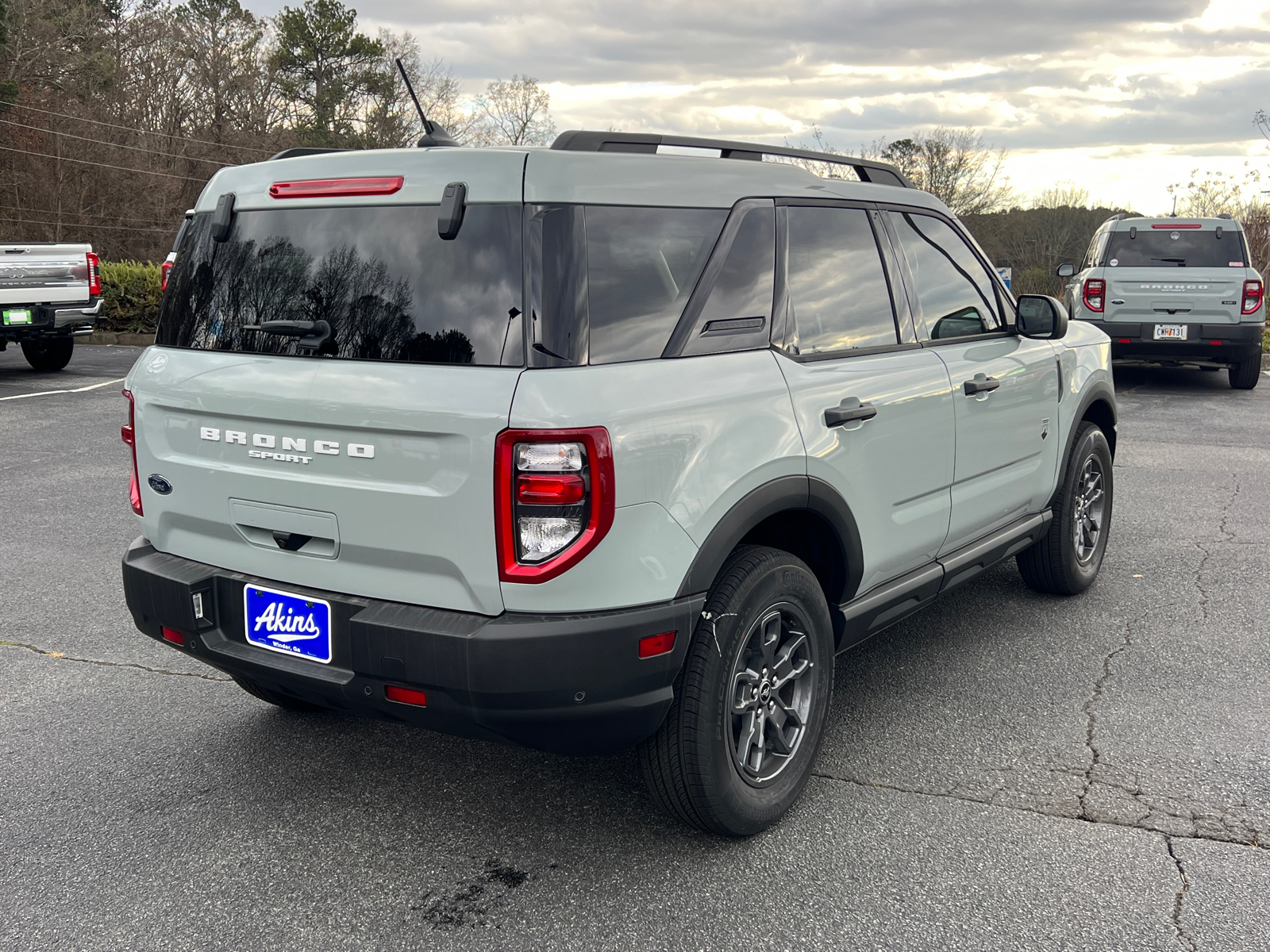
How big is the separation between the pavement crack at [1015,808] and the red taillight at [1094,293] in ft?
35.0

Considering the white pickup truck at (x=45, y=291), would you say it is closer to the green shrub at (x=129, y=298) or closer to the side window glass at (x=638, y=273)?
the green shrub at (x=129, y=298)

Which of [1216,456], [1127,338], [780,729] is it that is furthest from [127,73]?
[780,729]

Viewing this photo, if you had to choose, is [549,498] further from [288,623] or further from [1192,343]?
[1192,343]

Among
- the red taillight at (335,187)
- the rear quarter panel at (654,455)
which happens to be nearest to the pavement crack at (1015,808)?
the rear quarter panel at (654,455)

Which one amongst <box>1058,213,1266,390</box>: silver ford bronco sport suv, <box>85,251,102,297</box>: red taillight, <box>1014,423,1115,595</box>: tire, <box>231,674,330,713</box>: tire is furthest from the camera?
<box>85,251,102,297</box>: red taillight

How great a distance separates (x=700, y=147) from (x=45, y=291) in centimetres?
1231

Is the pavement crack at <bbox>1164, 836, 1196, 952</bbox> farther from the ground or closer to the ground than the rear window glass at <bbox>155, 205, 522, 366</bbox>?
closer to the ground

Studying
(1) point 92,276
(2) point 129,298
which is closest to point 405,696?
(1) point 92,276

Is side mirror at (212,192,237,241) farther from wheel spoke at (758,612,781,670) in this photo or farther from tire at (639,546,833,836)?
wheel spoke at (758,612,781,670)

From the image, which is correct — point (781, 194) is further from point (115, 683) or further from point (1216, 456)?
point (1216, 456)

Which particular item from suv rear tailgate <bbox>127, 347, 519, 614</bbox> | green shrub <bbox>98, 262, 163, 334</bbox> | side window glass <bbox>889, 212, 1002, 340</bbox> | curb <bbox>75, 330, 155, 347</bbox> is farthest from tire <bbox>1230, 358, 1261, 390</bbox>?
green shrub <bbox>98, 262, 163, 334</bbox>

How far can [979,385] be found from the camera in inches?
154

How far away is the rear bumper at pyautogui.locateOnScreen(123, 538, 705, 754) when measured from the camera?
96.8 inches

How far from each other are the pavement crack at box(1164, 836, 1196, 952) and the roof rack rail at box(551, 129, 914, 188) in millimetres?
2320
